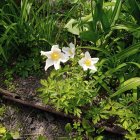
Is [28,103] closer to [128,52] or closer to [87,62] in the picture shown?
[87,62]

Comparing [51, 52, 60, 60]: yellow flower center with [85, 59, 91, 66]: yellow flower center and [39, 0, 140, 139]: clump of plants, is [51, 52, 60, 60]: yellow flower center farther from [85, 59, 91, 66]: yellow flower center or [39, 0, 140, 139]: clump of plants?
[85, 59, 91, 66]: yellow flower center

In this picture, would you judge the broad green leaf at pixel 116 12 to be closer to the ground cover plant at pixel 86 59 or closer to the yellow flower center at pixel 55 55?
the ground cover plant at pixel 86 59

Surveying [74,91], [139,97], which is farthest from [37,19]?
[139,97]

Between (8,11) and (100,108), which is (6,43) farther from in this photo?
(100,108)

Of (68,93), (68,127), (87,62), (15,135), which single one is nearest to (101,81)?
(87,62)

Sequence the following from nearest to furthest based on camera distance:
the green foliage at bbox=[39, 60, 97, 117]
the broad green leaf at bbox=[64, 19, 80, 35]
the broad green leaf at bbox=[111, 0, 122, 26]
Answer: the green foliage at bbox=[39, 60, 97, 117], the broad green leaf at bbox=[111, 0, 122, 26], the broad green leaf at bbox=[64, 19, 80, 35]

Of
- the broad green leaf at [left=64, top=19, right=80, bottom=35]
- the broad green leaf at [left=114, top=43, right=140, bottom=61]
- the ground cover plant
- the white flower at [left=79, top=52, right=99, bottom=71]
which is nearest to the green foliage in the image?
the ground cover plant

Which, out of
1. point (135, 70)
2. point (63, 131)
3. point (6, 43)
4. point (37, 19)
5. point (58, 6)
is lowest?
point (63, 131)

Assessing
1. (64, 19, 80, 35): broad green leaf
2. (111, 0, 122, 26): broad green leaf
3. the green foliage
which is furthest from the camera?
(64, 19, 80, 35): broad green leaf
